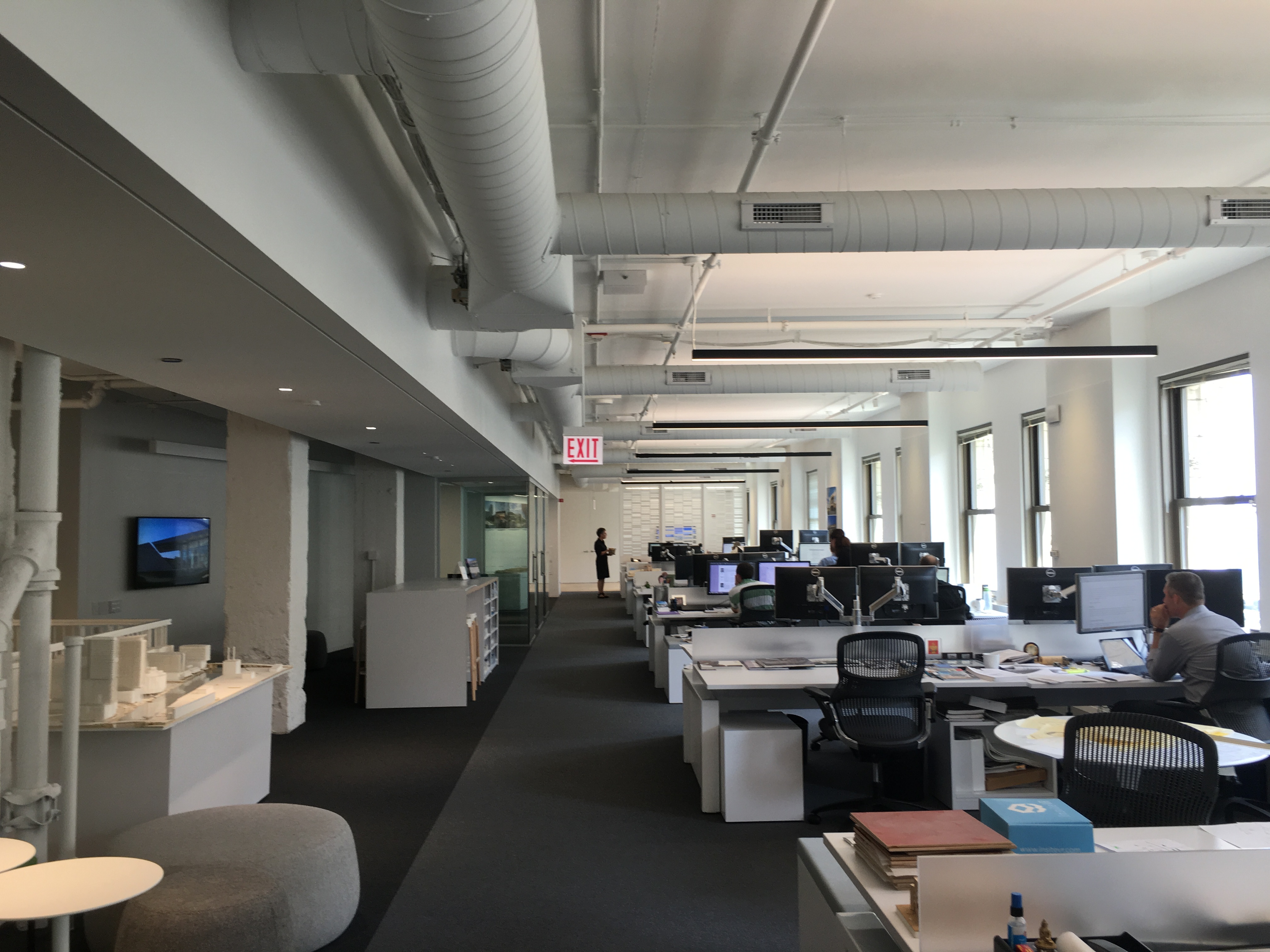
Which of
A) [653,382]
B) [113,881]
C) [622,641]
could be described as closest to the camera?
[113,881]

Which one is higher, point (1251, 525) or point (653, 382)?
point (653, 382)

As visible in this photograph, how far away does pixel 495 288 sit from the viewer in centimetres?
407

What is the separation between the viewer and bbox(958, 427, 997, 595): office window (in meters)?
11.7

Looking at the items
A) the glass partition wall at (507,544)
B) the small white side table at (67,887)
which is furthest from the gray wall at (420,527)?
the small white side table at (67,887)

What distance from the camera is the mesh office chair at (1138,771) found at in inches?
111

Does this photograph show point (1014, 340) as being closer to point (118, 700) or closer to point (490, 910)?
point (490, 910)

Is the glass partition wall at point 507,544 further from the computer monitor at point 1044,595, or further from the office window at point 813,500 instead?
the office window at point 813,500

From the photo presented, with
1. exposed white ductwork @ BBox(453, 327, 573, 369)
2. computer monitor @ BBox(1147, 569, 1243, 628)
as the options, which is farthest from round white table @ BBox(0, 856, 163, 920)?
computer monitor @ BBox(1147, 569, 1243, 628)

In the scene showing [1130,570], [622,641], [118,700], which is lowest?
[622,641]

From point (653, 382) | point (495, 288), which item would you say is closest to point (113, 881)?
point (495, 288)

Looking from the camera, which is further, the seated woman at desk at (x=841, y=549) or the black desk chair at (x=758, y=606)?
the seated woman at desk at (x=841, y=549)

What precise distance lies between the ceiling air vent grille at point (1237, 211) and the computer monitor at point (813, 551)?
9.83m

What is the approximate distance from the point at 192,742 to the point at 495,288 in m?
2.63

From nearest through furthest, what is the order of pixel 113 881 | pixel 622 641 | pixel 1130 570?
pixel 113 881
pixel 1130 570
pixel 622 641
